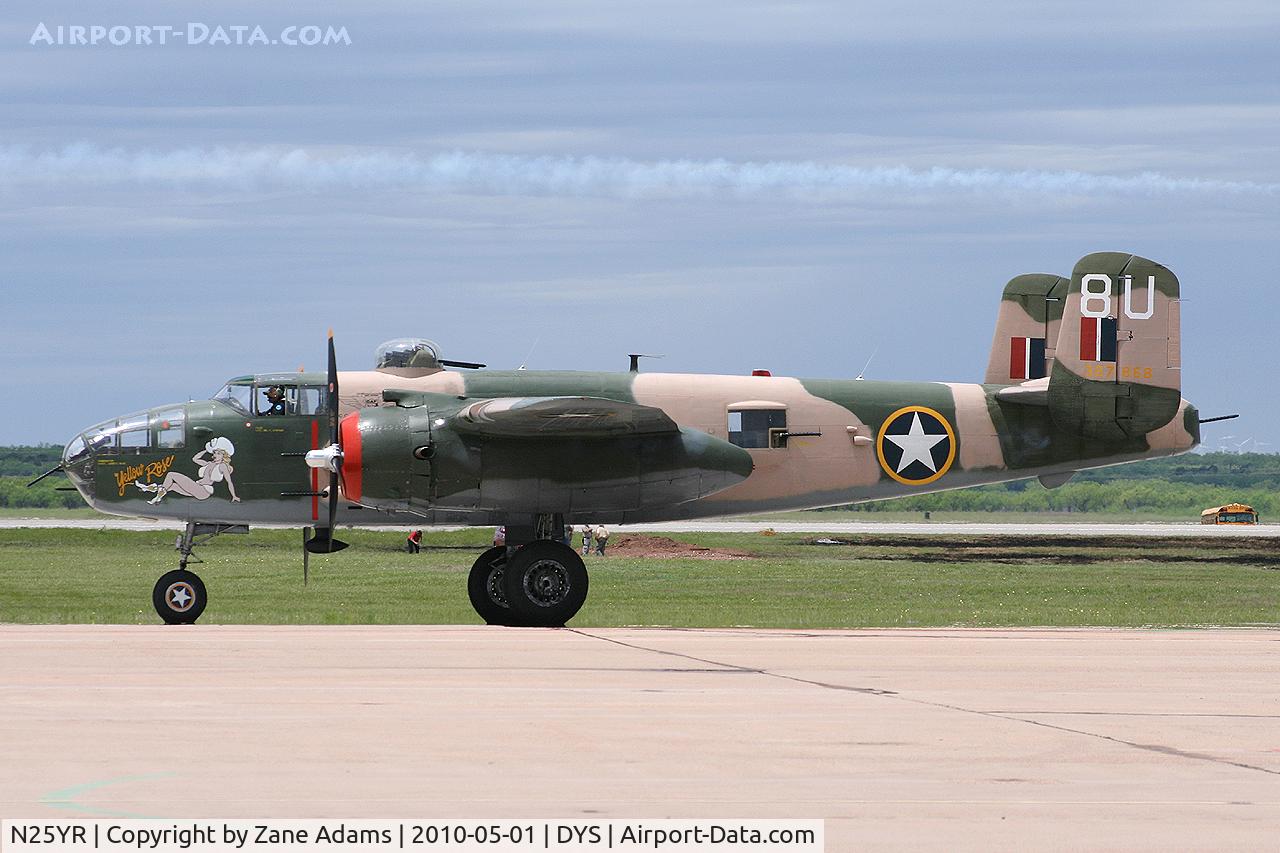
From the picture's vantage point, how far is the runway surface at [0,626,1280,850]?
9531 mm

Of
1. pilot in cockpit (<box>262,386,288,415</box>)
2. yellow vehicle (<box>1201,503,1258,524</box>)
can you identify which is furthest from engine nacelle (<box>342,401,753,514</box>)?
yellow vehicle (<box>1201,503,1258,524</box>)

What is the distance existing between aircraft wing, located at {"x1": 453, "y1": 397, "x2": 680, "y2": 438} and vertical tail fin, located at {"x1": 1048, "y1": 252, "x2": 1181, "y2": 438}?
6811mm

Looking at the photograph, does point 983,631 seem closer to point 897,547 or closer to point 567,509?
point 567,509

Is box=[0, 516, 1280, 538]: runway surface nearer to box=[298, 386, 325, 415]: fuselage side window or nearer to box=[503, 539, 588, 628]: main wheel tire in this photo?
box=[298, 386, 325, 415]: fuselage side window

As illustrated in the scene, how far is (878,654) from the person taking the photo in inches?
739

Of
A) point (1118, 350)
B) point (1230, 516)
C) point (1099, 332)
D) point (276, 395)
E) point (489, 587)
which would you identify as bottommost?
point (1230, 516)

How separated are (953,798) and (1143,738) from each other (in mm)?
3046

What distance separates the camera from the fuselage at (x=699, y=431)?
80.5 ft

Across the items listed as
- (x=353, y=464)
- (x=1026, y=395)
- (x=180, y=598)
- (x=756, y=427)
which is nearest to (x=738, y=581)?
(x=1026, y=395)

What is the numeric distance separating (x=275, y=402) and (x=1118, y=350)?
510 inches

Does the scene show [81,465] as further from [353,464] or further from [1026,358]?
[1026,358]

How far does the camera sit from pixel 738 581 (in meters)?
44.5

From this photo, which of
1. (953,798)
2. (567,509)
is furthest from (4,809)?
(567,509)

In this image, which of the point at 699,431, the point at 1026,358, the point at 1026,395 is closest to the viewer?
the point at 699,431
